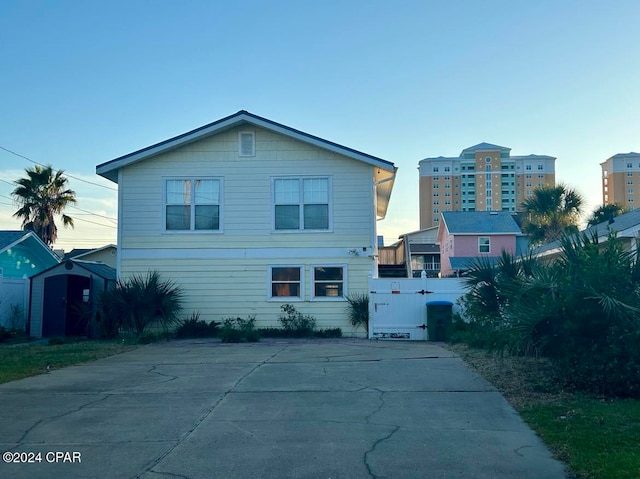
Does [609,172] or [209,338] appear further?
[609,172]

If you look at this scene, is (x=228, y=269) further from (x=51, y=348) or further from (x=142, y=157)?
(x=51, y=348)

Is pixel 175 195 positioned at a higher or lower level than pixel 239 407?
higher

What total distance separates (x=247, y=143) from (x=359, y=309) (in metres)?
6.41

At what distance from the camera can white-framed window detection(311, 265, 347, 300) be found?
20328 mm

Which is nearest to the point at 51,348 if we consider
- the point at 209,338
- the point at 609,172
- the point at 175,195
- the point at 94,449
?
the point at 209,338

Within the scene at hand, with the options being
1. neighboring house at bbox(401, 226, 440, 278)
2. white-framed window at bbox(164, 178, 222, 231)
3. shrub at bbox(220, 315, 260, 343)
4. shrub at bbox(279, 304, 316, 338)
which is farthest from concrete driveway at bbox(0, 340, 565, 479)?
neighboring house at bbox(401, 226, 440, 278)

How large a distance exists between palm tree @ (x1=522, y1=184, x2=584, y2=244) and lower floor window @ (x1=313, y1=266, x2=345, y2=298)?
24.1 meters

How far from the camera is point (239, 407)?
8.60 metres

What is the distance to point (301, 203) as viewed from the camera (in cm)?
2061

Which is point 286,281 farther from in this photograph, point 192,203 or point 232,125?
point 232,125

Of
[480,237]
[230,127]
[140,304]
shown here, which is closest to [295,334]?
[140,304]

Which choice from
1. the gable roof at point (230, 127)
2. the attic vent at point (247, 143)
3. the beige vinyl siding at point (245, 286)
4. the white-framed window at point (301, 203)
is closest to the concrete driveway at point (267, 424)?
the beige vinyl siding at point (245, 286)

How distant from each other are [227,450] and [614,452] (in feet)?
12.3

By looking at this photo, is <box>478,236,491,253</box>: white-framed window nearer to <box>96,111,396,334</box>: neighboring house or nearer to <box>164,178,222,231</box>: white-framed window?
<box>96,111,396,334</box>: neighboring house
